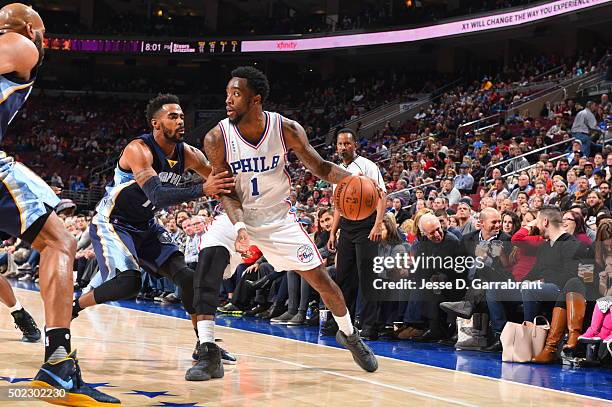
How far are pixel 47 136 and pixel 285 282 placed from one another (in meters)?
21.4

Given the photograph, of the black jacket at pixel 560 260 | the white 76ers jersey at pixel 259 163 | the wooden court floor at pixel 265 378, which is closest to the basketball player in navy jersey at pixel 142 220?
the wooden court floor at pixel 265 378

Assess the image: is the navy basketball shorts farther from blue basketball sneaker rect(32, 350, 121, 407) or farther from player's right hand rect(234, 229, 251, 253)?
blue basketball sneaker rect(32, 350, 121, 407)

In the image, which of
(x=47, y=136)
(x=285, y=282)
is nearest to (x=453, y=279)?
(x=285, y=282)

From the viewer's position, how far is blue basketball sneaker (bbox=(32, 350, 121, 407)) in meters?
3.00

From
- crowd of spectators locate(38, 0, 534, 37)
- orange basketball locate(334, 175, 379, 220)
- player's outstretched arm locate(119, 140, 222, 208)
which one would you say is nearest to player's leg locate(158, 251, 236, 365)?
player's outstretched arm locate(119, 140, 222, 208)

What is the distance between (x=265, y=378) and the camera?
4.31 meters

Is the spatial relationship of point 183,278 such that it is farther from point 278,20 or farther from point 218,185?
point 278,20

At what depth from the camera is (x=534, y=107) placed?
18094 mm

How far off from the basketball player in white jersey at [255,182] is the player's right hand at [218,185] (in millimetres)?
251

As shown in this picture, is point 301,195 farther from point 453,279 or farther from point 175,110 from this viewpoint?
point 175,110

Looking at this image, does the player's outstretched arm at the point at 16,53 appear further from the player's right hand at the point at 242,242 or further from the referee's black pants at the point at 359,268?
the referee's black pants at the point at 359,268

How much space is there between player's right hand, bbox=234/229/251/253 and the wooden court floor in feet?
2.44

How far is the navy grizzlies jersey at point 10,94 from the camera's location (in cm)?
315

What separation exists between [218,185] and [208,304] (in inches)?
29.6
